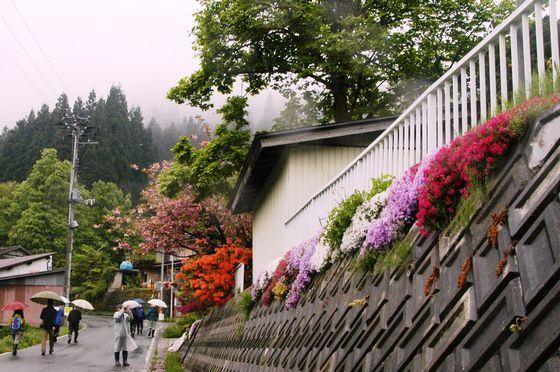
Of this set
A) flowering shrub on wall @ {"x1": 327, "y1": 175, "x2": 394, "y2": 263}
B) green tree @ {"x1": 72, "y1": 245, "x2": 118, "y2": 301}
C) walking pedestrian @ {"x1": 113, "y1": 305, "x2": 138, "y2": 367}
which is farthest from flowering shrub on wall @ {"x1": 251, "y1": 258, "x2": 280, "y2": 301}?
green tree @ {"x1": 72, "y1": 245, "x2": 118, "y2": 301}

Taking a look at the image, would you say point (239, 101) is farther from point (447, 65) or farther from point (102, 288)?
point (102, 288)

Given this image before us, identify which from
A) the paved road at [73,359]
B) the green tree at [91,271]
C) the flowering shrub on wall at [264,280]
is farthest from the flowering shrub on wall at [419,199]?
the green tree at [91,271]

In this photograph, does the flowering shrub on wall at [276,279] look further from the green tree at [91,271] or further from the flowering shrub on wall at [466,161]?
the green tree at [91,271]

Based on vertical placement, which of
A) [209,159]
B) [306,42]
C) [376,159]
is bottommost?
[376,159]

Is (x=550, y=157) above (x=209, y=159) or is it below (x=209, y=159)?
below

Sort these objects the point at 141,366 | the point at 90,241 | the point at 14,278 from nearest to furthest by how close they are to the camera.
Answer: the point at 141,366 → the point at 14,278 → the point at 90,241

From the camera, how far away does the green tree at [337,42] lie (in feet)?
67.9

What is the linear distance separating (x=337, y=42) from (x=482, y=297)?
688 inches

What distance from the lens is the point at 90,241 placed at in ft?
249

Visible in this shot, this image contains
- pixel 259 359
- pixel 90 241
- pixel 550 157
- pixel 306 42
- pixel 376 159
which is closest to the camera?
pixel 550 157

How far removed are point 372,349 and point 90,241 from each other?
7556 centimetres

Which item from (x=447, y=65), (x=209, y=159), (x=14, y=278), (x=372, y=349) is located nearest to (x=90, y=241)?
(x=14, y=278)

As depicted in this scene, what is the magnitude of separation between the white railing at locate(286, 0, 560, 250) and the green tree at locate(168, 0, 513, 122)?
12.5m

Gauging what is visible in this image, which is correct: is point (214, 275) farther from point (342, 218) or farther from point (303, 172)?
point (342, 218)
